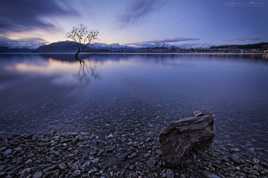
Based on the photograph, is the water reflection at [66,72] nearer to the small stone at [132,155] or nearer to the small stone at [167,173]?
the small stone at [132,155]

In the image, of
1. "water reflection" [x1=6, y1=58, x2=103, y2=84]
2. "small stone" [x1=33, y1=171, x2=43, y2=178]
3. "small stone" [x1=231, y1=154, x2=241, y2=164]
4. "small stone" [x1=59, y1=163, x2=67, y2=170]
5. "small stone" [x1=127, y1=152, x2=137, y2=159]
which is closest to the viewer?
"small stone" [x1=33, y1=171, x2=43, y2=178]

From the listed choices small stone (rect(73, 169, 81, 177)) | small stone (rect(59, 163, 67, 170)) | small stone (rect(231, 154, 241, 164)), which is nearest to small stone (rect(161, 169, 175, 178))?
small stone (rect(231, 154, 241, 164))

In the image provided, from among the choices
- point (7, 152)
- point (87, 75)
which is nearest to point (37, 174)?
point (7, 152)

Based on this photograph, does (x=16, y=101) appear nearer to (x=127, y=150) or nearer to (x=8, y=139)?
(x=8, y=139)

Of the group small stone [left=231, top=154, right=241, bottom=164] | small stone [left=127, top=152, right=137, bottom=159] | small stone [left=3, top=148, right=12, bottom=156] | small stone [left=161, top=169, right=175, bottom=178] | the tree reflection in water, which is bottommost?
small stone [left=161, top=169, right=175, bottom=178]

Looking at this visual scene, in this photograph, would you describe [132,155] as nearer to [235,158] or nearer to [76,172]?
[76,172]

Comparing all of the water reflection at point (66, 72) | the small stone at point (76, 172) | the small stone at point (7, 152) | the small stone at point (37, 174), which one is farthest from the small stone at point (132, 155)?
the water reflection at point (66, 72)

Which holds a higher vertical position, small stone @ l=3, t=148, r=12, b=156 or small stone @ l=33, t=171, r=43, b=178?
small stone @ l=3, t=148, r=12, b=156

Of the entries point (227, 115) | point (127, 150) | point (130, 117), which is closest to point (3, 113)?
point (130, 117)

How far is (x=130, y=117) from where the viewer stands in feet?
23.4

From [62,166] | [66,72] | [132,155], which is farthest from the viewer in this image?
[66,72]

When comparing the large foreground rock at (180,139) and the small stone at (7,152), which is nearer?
the large foreground rock at (180,139)

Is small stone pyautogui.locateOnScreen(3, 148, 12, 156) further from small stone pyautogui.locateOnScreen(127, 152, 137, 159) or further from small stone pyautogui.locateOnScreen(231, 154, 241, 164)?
small stone pyautogui.locateOnScreen(231, 154, 241, 164)

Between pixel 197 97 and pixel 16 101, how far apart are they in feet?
38.6
